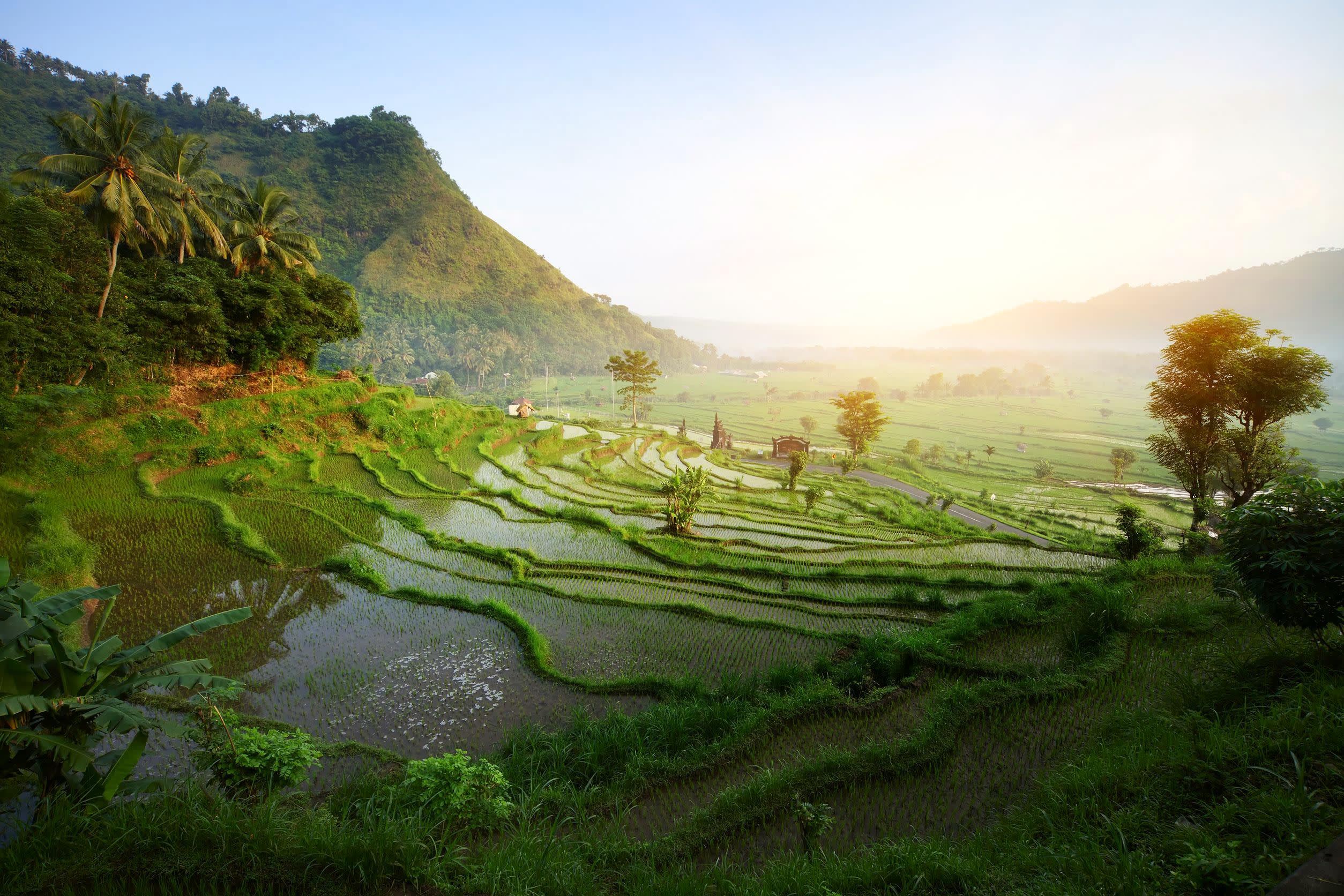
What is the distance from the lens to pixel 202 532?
1166 cm

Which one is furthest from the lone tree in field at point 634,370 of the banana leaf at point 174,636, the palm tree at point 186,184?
the banana leaf at point 174,636

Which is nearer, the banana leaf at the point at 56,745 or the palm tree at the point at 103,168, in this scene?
the banana leaf at the point at 56,745

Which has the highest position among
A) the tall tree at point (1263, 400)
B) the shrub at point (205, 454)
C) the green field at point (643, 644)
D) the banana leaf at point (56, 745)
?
the tall tree at point (1263, 400)

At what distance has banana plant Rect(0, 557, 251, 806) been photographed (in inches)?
157

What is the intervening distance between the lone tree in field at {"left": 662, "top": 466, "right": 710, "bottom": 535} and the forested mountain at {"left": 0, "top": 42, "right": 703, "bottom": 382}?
2371 inches

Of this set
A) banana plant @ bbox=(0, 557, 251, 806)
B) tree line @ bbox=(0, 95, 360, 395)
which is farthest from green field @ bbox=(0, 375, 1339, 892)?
tree line @ bbox=(0, 95, 360, 395)

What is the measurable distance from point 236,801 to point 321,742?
230cm

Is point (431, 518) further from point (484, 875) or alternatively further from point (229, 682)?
point (484, 875)

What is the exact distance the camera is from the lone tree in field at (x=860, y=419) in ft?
131

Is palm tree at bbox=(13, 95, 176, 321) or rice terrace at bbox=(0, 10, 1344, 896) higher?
palm tree at bbox=(13, 95, 176, 321)

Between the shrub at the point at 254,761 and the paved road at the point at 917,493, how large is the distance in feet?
57.4

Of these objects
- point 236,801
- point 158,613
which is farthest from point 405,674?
point 158,613

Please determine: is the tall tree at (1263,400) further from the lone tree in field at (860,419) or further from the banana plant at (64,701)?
the lone tree in field at (860,419)

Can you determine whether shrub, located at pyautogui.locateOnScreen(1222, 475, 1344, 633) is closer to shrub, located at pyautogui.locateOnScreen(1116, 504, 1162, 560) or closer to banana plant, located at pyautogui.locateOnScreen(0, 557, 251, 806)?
shrub, located at pyautogui.locateOnScreen(1116, 504, 1162, 560)
